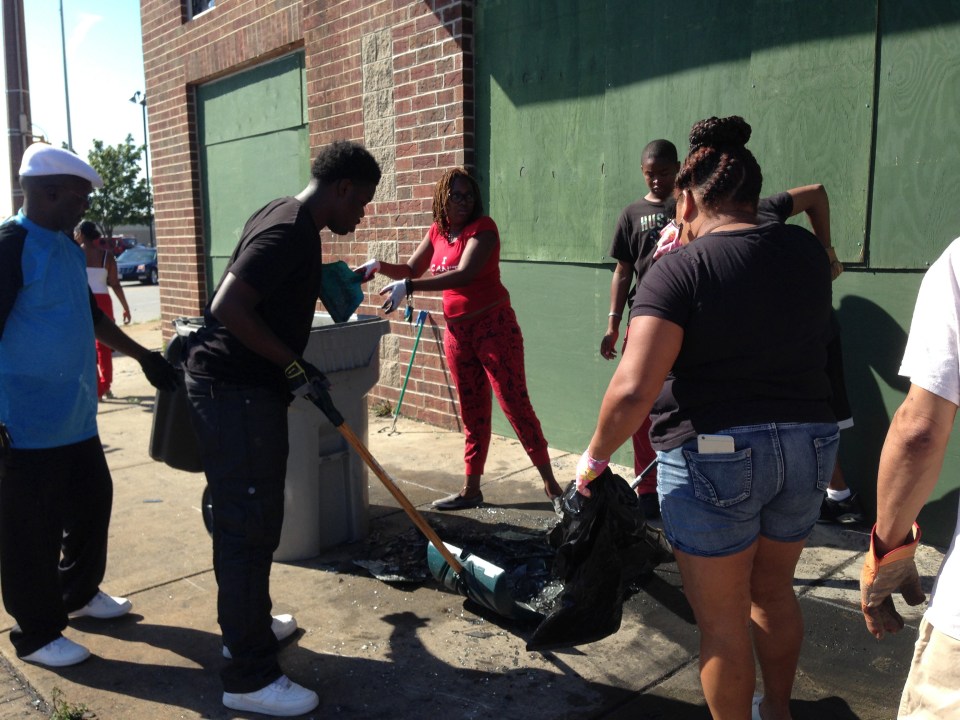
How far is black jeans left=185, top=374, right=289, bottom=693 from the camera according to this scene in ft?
9.83

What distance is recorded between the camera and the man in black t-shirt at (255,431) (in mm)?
2973

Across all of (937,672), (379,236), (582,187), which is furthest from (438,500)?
(937,672)

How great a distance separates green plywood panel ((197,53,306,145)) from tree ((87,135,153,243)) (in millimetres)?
38625

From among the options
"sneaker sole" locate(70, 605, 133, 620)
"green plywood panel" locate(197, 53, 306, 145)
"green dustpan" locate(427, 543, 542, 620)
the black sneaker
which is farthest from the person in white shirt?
"green plywood panel" locate(197, 53, 306, 145)

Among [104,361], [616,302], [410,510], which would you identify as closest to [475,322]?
[616,302]

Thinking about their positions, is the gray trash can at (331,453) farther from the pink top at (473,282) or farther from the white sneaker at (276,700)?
the white sneaker at (276,700)

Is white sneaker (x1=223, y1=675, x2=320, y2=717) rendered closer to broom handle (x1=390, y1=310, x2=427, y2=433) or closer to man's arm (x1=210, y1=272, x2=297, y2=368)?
man's arm (x1=210, y1=272, x2=297, y2=368)

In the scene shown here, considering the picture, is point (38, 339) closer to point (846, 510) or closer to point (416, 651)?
point (416, 651)

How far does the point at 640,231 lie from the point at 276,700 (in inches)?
113

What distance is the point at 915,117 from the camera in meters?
4.11

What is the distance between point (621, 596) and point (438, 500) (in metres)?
2.31

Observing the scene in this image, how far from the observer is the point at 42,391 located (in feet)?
10.9

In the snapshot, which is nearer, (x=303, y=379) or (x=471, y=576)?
(x=303, y=379)

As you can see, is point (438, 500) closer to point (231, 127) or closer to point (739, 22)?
point (739, 22)
